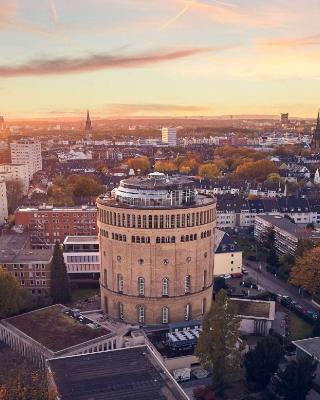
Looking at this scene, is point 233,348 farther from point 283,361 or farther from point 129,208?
point 129,208

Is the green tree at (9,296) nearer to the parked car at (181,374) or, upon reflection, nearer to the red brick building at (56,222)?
the parked car at (181,374)

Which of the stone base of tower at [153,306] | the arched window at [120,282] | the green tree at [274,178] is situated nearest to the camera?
the stone base of tower at [153,306]

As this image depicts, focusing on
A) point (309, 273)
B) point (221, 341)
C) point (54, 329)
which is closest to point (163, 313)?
point (54, 329)

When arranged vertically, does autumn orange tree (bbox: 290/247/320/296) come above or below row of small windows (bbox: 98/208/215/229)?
below

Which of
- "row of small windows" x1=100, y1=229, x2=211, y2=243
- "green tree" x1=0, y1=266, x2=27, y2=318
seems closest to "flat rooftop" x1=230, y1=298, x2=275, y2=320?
"row of small windows" x1=100, y1=229, x2=211, y2=243

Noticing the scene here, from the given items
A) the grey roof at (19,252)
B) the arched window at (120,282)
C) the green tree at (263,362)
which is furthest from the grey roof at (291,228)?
the grey roof at (19,252)

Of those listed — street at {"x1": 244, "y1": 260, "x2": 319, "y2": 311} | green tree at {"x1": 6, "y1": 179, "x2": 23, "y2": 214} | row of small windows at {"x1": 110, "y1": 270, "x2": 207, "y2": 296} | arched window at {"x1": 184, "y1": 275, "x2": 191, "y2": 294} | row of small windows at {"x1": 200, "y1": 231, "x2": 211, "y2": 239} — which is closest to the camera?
row of small windows at {"x1": 110, "y1": 270, "x2": 207, "y2": 296}

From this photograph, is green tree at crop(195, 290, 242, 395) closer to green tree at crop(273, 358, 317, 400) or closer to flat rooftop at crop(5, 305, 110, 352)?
green tree at crop(273, 358, 317, 400)
